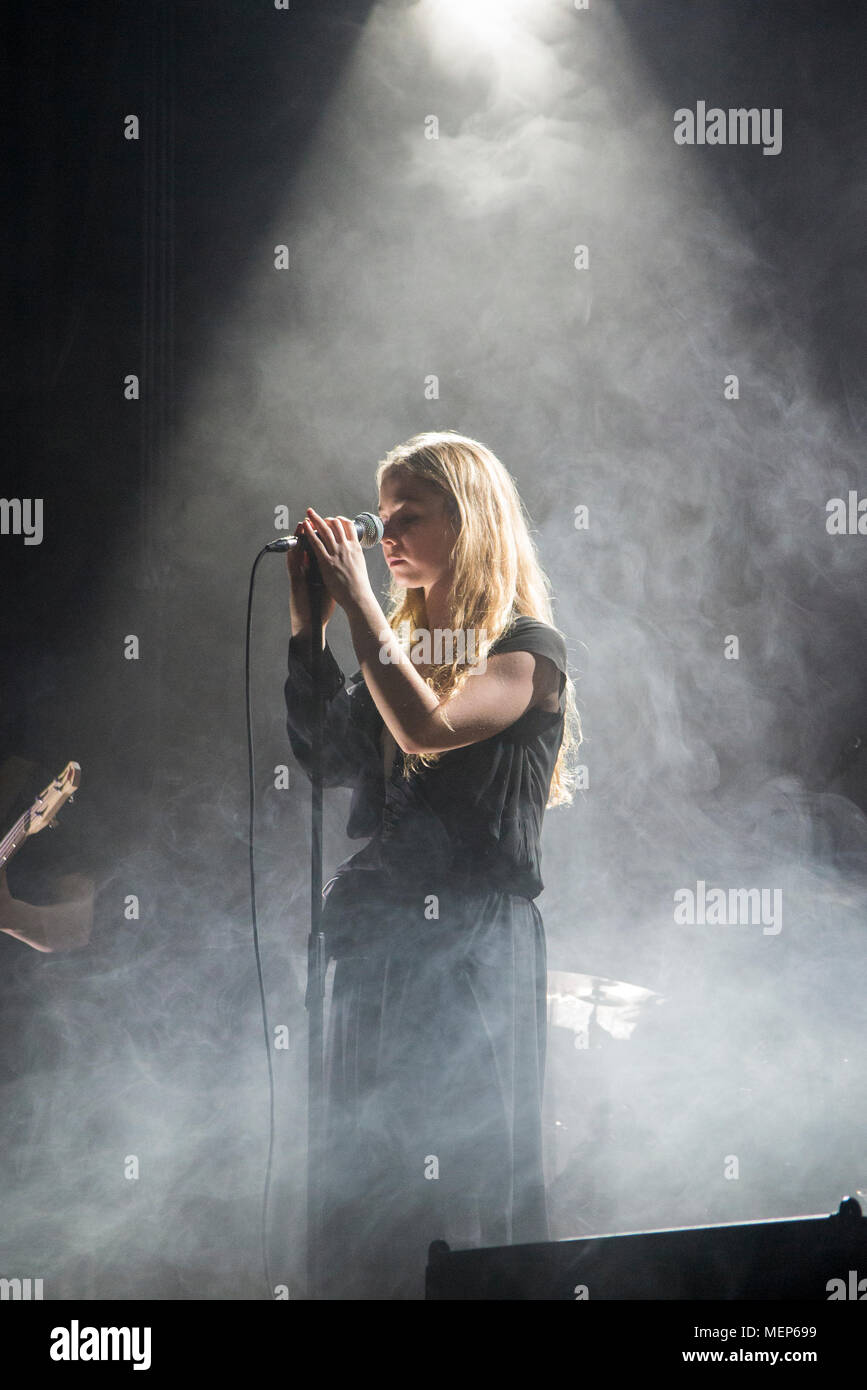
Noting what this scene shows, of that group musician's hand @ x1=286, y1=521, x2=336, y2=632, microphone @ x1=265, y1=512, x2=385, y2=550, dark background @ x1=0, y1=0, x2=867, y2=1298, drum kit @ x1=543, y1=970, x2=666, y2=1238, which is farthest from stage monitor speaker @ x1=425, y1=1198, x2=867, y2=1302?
microphone @ x1=265, y1=512, x2=385, y2=550

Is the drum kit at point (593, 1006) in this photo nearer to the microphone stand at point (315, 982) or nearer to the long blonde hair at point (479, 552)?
the long blonde hair at point (479, 552)

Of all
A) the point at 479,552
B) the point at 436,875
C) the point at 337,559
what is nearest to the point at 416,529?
the point at 479,552

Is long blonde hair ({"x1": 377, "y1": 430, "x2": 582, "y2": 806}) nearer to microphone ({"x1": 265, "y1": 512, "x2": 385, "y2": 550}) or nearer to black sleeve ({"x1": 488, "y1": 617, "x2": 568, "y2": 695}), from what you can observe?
black sleeve ({"x1": 488, "y1": 617, "x2": 568, "y2": 695})

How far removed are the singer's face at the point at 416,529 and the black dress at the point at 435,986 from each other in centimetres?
23

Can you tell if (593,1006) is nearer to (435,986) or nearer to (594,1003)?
(594,1003)

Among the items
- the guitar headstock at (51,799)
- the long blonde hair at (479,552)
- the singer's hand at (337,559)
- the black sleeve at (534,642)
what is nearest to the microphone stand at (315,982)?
the singer's hand at (337,559)

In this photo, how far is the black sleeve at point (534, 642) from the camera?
1.92 metres

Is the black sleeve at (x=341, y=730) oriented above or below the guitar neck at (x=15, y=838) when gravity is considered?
above

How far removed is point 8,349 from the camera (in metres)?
2.37

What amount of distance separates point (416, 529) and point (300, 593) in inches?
11.8

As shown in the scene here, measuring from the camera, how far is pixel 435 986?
200cm

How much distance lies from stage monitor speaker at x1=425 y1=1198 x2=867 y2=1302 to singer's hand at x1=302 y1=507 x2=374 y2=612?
1.06m
